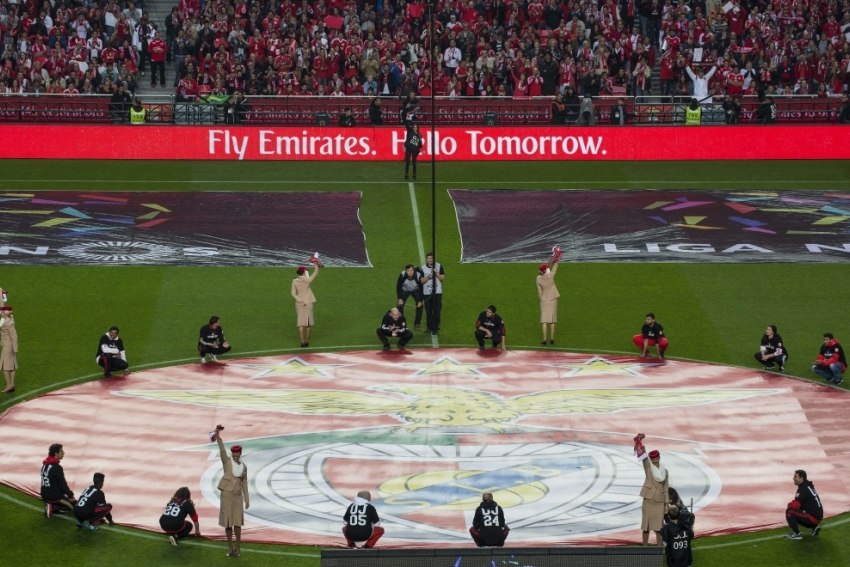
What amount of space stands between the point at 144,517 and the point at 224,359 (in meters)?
8.67

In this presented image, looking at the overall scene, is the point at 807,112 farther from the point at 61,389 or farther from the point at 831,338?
the point at 61,389

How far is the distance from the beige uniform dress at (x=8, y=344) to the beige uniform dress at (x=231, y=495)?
9002 millimetres

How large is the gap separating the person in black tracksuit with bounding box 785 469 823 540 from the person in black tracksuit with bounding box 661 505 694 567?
2375mm

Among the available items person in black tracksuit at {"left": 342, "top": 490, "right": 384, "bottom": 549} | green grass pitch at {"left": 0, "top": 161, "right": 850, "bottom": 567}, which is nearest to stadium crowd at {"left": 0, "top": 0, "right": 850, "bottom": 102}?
green grass pitch at {"left": 0, "top": 161, "right": 850, "bottom": 567}

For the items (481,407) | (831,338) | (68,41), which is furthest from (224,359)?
(68,41)

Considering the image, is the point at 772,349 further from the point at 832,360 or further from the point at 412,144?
the point at 412,144

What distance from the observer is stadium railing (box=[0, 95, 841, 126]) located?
50.4 metres

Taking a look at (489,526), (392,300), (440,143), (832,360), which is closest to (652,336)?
(832,360)

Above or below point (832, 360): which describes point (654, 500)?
below

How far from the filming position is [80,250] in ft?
135

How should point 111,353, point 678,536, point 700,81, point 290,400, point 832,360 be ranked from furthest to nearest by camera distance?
point 700,81, point 111,353, point 832,360, point 290,400, point 678,536

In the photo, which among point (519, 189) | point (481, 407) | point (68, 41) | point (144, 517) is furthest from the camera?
point (68, 41)

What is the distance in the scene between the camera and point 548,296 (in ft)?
111

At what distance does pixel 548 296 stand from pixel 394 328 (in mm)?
3471
